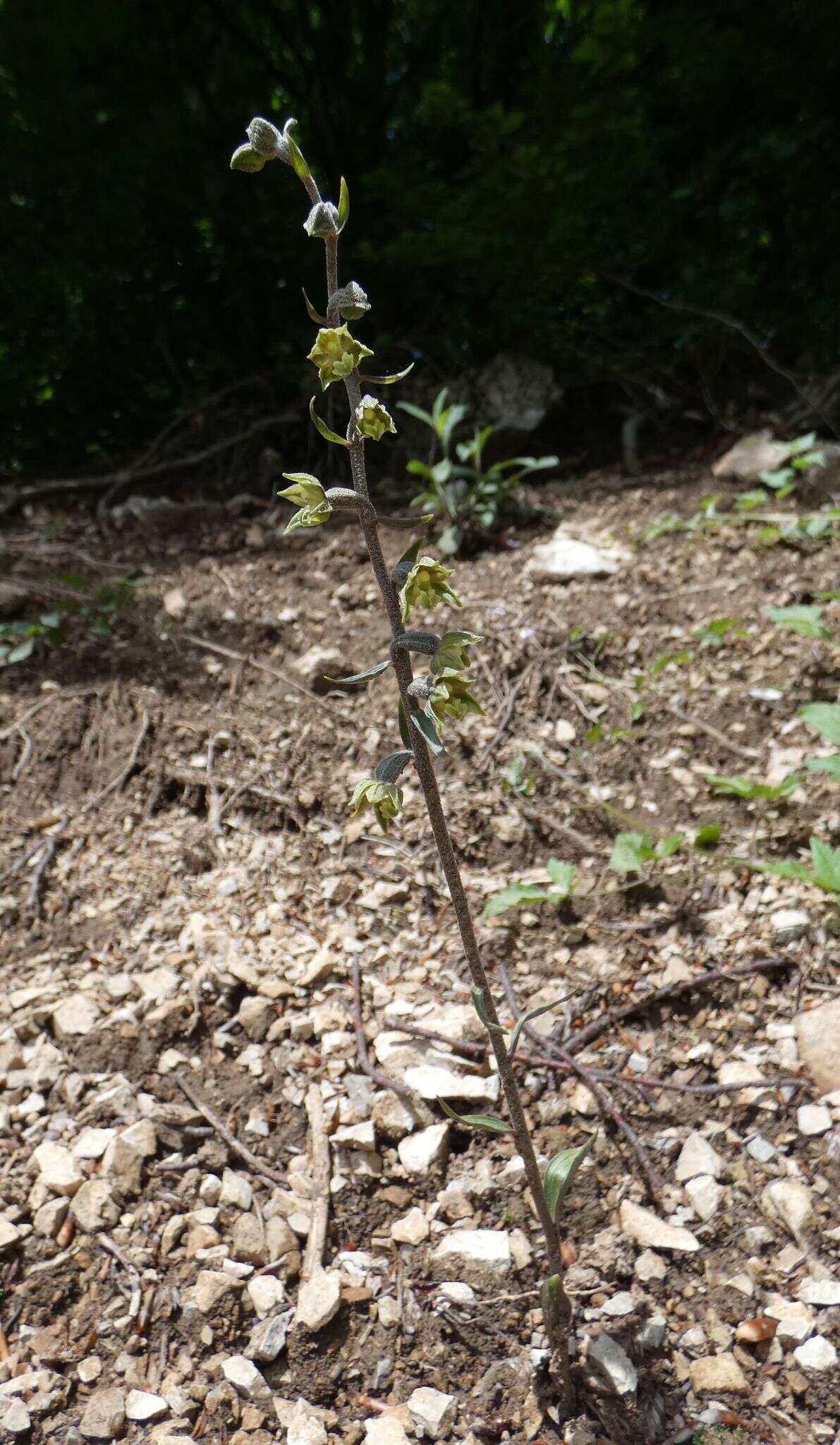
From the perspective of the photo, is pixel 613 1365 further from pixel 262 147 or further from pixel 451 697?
pixel 262 147

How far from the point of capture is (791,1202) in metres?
1.70

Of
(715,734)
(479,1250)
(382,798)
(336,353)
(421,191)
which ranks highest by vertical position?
(421,191)

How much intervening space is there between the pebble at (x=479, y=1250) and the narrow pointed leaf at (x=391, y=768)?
0.90 m

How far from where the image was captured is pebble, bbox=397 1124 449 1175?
1844mm

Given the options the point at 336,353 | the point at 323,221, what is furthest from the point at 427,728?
the point at 323,221

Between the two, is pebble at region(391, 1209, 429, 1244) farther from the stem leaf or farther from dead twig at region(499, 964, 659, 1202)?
the stem leaf

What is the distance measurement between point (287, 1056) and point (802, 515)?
2.87 metres

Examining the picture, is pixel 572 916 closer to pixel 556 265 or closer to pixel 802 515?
pixel 802 515

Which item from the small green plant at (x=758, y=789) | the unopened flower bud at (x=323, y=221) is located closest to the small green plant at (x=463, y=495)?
the small green plant at (x=758, y=789)

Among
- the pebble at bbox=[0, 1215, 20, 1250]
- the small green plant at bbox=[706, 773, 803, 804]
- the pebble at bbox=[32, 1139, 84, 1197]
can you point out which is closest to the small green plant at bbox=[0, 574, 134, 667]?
the pebble at bbox=[32, 1139, 84, 1197]

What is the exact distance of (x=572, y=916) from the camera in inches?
91.4

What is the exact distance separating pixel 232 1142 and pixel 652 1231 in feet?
2.68

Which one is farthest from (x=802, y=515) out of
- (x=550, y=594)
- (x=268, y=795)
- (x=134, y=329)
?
(x=134, y=329)

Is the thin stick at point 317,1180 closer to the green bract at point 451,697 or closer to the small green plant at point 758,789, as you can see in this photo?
the green bract at point 451,697
